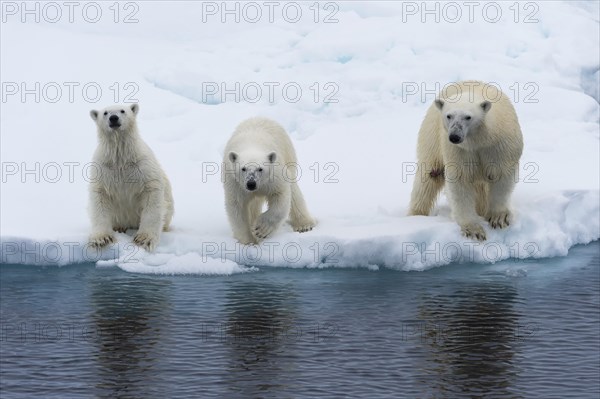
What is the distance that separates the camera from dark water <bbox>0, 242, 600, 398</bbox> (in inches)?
295

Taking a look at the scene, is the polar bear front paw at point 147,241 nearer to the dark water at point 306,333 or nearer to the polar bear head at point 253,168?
the dark water at point 306,333

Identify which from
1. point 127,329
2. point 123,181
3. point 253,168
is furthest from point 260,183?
point 127,329

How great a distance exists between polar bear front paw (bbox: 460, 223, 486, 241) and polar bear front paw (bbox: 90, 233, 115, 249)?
325 centimetres

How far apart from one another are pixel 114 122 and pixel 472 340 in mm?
3863

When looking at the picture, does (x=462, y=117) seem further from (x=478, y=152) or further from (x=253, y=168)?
(x=253, y=168)

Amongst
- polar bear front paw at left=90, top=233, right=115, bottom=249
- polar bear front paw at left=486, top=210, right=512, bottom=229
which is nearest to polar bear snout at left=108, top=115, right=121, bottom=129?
polar bear front paw at left=90, top=233, right=115, bottom=249

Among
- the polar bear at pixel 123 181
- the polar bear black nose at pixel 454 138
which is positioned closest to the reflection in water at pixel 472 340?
the polar bear black nose at pixel 454 138

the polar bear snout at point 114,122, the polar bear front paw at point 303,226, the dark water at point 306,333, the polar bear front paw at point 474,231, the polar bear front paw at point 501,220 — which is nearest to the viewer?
the dark water at point 306,333

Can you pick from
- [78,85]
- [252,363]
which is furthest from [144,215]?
[78,85]

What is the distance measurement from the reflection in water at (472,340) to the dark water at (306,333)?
0.6 inches

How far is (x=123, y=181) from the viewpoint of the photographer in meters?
10.4

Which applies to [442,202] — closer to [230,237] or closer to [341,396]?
[230,237]

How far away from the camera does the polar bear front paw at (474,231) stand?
34.2ft

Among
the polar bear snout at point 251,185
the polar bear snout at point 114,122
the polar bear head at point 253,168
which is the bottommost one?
the polar bear snout at point 251,185
